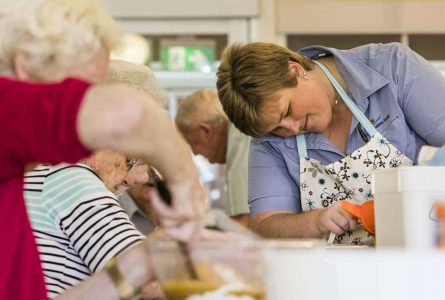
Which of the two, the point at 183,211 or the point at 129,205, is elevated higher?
the point at 183,211

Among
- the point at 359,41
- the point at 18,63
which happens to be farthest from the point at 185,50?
the point at 18,63

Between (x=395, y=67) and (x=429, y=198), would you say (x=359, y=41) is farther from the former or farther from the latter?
(x=429, y=198)

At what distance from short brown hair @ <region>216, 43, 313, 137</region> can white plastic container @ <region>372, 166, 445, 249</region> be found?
731 millimetres

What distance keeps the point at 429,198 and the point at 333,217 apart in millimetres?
588

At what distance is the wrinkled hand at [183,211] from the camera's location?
3.57 ft

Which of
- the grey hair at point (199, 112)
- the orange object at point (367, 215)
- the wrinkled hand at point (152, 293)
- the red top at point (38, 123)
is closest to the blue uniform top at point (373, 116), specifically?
the orange object at point (367, 215)

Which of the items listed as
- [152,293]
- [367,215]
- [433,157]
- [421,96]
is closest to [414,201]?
[433,157]

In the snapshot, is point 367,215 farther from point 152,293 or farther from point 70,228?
point 70,228

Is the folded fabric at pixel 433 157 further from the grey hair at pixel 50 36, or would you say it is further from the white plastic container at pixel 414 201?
the grey hair at pixel 50 36

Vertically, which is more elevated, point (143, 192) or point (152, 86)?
point (152, 86)

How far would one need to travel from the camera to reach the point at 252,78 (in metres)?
2.10

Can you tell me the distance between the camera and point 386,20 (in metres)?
4.45

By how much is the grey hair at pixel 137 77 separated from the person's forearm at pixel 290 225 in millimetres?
410

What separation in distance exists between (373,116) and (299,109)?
0.61ft
